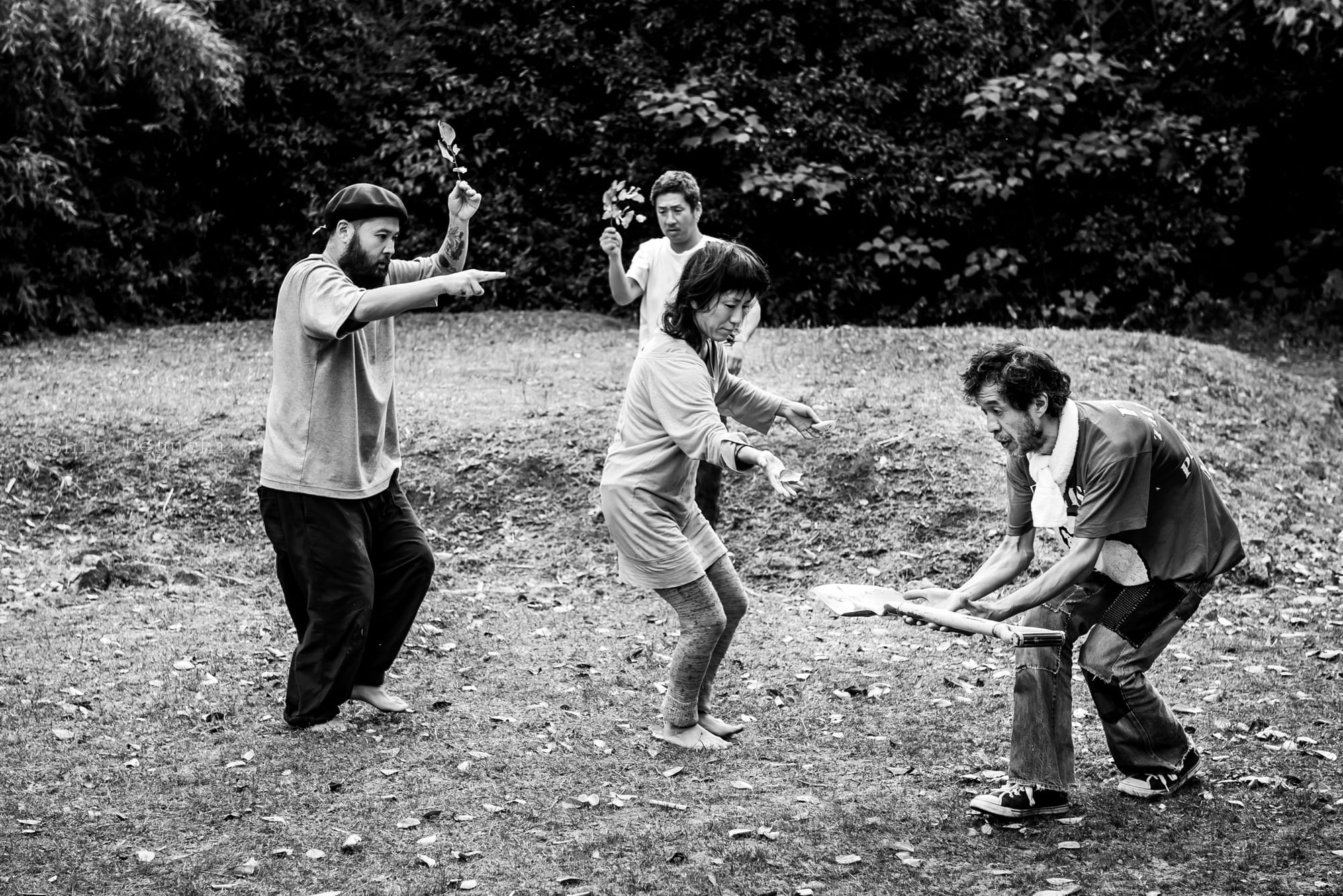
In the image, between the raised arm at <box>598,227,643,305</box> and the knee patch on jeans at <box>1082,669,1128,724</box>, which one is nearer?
the knee patch on jeans at <box>1082,669,1128,724</box>

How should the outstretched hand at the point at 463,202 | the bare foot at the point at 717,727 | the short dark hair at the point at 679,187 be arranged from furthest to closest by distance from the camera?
the short dark hair at the point at 679,187
the outstretched hand at the point at 463,202
the bare foot at the point at 717,727

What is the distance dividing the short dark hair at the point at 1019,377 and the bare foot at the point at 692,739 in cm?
173

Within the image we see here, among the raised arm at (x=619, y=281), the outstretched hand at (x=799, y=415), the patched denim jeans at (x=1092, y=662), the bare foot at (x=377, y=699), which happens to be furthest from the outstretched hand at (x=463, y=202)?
the patched denim jeans at (x=1092, y=662)

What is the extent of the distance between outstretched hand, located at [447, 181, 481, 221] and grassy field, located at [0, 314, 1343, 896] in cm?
194

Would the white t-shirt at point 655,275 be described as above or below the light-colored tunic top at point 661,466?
above

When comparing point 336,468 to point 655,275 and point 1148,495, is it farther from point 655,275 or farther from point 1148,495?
point 1148,495

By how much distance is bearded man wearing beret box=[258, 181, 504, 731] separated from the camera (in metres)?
4.72

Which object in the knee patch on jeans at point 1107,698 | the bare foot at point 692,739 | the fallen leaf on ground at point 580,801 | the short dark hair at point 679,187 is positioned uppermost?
the short dark hair at point 679,187

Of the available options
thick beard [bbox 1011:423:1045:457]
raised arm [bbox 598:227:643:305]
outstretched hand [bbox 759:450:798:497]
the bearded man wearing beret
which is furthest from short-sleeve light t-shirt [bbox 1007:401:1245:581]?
raised arm [bbox 598:227:643:305]

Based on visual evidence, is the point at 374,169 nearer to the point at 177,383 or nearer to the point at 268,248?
the point at 268,248

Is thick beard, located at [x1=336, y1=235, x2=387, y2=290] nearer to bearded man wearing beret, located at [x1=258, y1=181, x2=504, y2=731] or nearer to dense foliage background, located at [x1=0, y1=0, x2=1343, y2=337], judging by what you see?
bearded man wearing beret, located at [x1=258, y1=181, x2=504, y2=731]

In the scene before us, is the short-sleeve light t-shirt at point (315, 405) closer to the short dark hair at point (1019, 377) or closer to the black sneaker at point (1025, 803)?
the short dark hair at point (1019, 377)

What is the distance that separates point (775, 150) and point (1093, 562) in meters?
10.8

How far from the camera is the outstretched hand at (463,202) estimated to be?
5.36 metres
